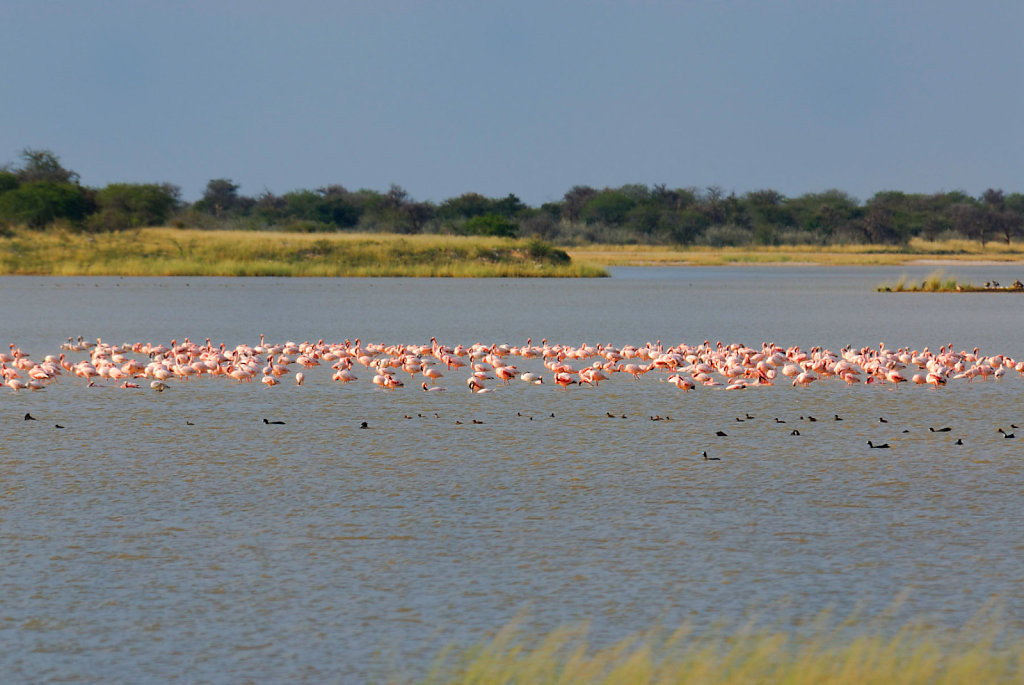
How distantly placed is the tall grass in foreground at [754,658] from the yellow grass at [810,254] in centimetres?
7997

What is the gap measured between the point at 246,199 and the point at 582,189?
115ft

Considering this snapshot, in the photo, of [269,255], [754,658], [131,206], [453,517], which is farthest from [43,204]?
[754,658]

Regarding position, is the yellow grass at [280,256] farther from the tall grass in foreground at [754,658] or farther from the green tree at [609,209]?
the green tree at [609,209]

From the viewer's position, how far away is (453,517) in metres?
8.75

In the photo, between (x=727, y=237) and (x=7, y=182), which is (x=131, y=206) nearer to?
(x=7, y=182)

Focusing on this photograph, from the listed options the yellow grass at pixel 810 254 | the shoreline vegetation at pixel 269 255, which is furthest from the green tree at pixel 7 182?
the yellow grass at pixel 810 254

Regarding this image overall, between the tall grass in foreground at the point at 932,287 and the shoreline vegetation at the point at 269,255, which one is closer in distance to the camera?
the tall grass in foreground at the point at 932,287

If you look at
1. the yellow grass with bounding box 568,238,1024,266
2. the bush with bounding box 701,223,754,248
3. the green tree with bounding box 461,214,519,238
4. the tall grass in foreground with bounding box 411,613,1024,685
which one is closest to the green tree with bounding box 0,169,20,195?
the green tree with bounding box 461,214,519,238

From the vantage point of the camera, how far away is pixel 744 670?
5789 millimetres

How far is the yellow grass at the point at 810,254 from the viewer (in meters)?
93.0

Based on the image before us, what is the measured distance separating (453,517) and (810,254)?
97.3 m

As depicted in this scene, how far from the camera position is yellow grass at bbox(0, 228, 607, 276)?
66.6m

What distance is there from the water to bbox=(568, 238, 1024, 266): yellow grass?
72.2m

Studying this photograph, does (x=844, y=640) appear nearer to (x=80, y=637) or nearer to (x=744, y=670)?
(x=744, y=670)
